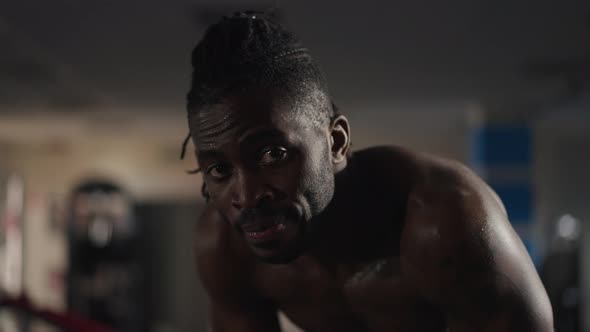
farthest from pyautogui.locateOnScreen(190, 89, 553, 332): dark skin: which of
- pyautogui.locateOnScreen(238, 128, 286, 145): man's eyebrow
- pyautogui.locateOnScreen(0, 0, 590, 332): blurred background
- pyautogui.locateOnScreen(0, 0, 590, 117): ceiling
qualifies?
pyautogui.locateOnScreen(0, 0, 590, 117): ceiling

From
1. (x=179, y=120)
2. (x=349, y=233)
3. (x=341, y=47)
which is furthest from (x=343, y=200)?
(x=179, y=120)

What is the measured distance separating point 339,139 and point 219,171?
0.58 ft

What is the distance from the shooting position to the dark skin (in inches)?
32.5

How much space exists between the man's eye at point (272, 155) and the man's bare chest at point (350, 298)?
26 cm

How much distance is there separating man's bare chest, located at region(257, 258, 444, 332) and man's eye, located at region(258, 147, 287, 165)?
26 centimetres

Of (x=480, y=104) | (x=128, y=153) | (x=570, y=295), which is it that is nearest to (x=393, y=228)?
(x=570, y=295)

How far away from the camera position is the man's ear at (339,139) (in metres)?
0.92

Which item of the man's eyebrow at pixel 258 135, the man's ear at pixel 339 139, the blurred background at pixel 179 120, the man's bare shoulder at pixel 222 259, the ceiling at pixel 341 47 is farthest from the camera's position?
the blurred background at pixel 179 120

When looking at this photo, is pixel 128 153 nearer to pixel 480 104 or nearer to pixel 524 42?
pixel 480 104

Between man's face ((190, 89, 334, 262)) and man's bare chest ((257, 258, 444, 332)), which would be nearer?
man's face ((190, 89, 334, 262))

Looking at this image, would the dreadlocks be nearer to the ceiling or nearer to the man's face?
the man's face

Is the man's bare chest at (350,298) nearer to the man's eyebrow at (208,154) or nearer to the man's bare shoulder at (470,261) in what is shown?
the man's bare shoulder at (470,261)

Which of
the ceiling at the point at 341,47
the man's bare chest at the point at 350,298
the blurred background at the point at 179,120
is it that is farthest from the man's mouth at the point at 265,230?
the ceiling at the point at 341,47

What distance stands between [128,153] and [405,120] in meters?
3.08
